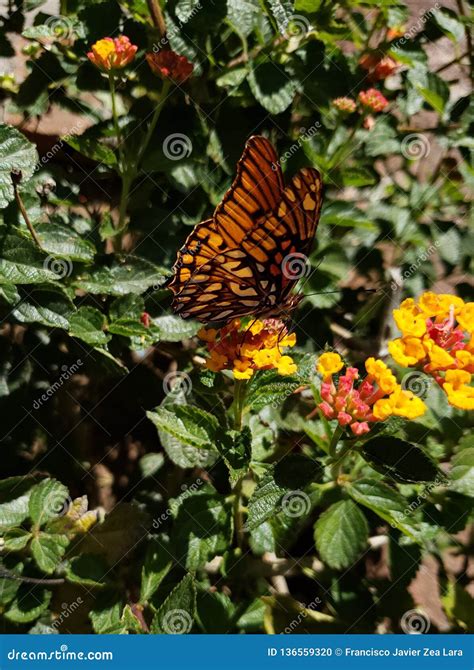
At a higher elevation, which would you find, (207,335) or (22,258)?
(207,335)

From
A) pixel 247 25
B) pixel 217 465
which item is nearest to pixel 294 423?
pixel 217 465

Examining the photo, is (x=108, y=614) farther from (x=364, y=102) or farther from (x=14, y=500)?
(x=364, y=102)

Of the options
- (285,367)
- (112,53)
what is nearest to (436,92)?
(112,53)

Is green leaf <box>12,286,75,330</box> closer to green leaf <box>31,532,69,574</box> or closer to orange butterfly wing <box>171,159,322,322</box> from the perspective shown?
orange butterfly wing <box>171,159,322,322</box>

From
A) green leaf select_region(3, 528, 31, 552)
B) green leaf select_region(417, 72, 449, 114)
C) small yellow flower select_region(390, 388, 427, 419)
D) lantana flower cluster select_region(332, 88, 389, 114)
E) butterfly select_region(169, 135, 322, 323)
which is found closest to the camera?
small yellow flower select_region(390, 388, 427, 419)

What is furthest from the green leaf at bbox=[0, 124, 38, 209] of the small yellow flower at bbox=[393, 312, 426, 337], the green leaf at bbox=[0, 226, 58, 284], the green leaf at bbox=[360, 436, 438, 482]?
the green leaf at bbox=[360, 436, 438, 482]

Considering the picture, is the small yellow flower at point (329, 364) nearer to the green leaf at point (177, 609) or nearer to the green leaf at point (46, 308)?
the green leaf at point (177, 609)
